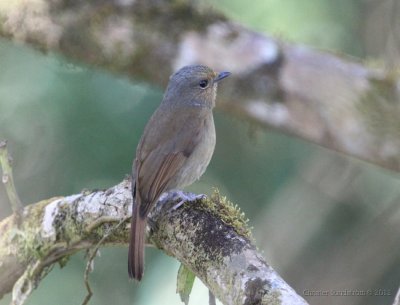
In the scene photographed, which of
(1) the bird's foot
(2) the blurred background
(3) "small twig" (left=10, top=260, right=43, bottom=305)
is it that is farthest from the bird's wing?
(2) the blurred background

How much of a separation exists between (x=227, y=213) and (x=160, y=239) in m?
0.37

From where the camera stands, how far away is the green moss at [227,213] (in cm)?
310

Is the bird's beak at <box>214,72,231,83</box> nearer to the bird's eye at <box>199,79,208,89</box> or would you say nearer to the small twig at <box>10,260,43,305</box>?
the bird's eye at <box>199,79,208,89</box>

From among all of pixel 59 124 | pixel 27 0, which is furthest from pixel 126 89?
pixel 27 0

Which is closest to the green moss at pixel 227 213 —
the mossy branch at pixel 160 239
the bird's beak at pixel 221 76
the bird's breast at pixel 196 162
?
the mossy branch at pixel 160 239

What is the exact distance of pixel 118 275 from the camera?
566 cm

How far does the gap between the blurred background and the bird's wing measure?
1.32 meters

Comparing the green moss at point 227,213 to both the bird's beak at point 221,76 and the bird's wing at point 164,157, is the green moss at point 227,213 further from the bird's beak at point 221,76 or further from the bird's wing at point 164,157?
the bird's beak at point 221,76

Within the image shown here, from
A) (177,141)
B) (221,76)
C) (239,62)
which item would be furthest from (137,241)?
(239,62)

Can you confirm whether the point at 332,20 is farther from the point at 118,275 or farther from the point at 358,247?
the point at 118,275

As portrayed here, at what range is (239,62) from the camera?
14.9ft

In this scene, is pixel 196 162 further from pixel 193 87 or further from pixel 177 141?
pixel 193 87

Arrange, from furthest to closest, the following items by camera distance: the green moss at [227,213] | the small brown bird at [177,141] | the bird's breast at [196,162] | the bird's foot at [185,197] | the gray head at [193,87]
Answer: the gray head at [193,87] → the bird's breast at [196,162] → the small brown bird at [177,141] → the bird's foot at [185,197] → the green moss at [227,213]

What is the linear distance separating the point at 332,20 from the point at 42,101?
6.93 feet
